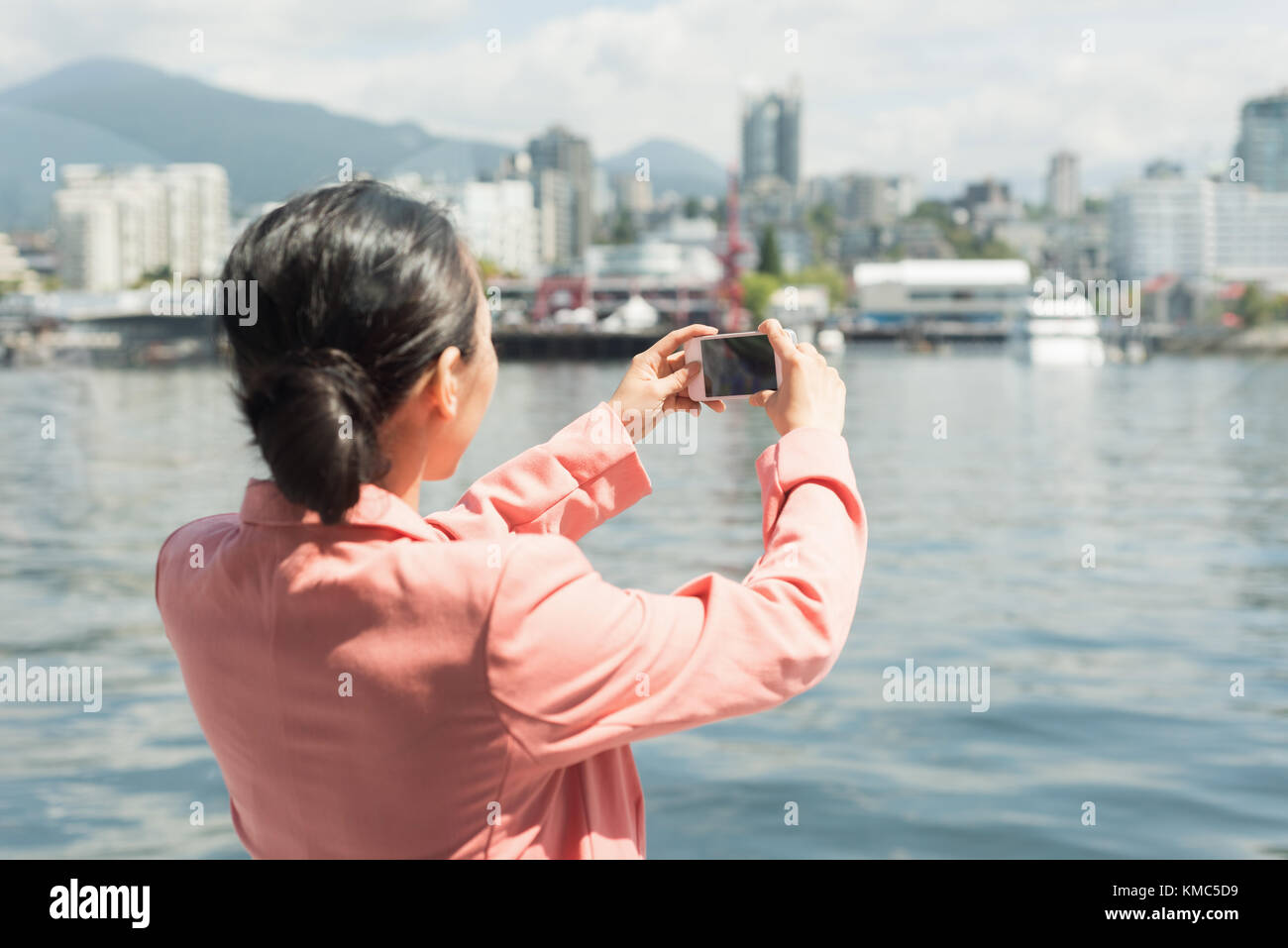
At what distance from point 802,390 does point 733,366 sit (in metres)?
0.10

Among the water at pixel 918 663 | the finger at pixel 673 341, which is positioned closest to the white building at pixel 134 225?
the water at pixel 918 663

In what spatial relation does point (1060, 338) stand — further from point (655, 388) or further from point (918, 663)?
point (655, 388)

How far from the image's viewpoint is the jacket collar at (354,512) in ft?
3.36

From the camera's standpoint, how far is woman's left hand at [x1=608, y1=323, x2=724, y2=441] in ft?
4.72

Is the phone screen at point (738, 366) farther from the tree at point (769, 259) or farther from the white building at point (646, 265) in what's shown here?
the tree at point (769, 259)

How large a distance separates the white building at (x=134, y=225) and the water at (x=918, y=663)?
122077mm

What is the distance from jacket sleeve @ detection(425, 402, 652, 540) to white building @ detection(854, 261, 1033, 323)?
338 feet

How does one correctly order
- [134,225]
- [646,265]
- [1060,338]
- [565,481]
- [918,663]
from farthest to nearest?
[134,225] → [646,265] → [1060,338] → [918,663] → [565,481]

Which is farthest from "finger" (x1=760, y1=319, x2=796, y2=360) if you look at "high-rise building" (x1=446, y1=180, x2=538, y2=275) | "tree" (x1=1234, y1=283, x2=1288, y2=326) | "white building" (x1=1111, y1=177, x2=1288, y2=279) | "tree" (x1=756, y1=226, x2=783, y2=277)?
"white building" (x1=1111, y1=177, x2=1288, y2=279)

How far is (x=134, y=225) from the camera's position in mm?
142750

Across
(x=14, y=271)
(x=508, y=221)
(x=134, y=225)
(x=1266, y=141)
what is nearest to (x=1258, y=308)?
(x=1266, y=141)

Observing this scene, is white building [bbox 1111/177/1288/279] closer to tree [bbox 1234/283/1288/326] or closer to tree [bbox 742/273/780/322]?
tree [bbox 1234/283/1288/326]
